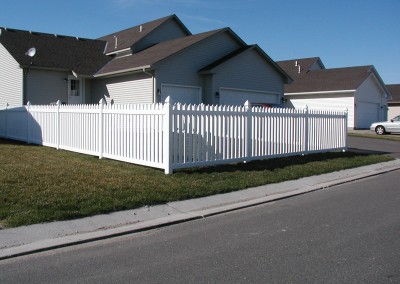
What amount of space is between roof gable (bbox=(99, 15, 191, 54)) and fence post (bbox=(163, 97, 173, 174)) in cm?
1470

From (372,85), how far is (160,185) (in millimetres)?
31798

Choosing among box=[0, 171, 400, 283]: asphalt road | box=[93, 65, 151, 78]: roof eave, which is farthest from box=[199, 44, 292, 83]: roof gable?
box=[0, 171, 400, 283]: asphalt road

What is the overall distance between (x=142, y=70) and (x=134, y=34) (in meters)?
7.52

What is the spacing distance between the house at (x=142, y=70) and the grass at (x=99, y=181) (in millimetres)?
8137

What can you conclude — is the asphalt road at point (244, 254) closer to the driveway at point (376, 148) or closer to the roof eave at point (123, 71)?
the driveway at point (376, 148)

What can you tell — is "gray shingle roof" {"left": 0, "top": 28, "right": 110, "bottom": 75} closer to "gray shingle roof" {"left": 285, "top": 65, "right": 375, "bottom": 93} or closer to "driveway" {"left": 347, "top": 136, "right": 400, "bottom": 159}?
"driveway" {"left": 347, "top": 136, "right": 400, "bottom": 159}

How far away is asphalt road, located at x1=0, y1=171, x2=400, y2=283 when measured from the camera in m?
4.55

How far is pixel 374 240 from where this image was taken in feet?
18.8

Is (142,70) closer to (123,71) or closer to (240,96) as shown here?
(123,71)

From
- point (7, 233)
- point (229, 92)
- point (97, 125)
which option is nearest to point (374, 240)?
point (7, 233)

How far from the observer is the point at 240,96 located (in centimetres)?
2278

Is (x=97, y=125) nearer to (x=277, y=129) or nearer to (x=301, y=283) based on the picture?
(x=277, y=129)

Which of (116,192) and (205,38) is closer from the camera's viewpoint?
(116,192)

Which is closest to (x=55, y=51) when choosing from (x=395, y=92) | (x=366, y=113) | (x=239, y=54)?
(x=239, y=54)
